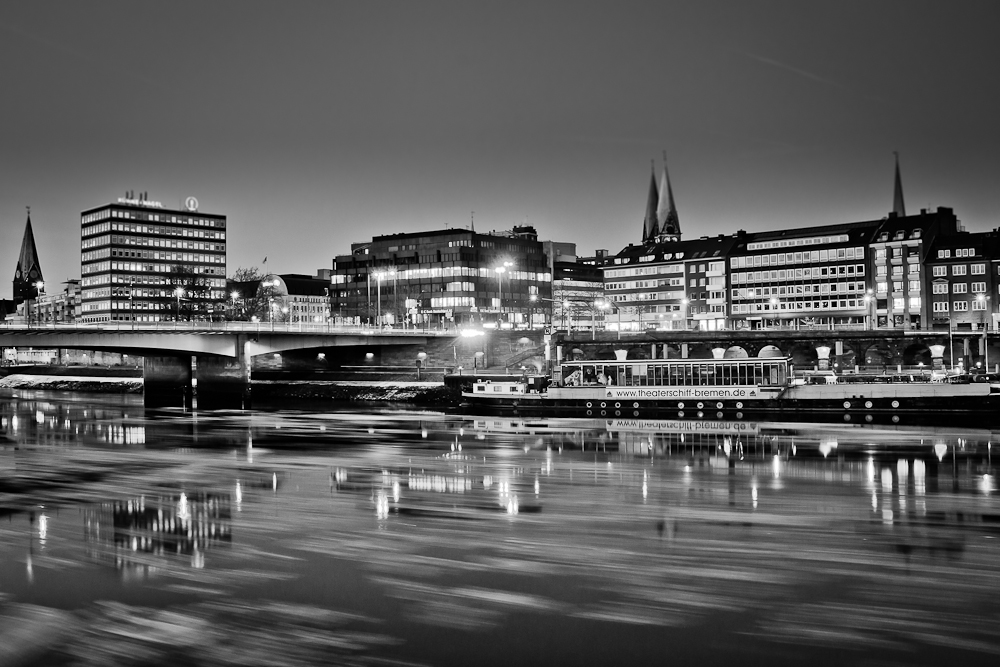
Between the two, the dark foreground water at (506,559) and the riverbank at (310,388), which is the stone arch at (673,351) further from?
the dark foreground water at (506,559)

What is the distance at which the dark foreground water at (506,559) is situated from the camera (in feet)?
61.7

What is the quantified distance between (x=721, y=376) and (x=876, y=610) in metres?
48.8

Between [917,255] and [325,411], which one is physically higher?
[917,255]

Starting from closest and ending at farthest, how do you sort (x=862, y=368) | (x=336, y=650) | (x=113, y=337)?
(x=336, y=650), (x=113, y=337), (x=862, y=368)

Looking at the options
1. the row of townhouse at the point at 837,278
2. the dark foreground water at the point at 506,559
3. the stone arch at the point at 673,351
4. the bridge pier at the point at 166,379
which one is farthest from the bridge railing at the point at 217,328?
the row of townhouse at the point at 837,278

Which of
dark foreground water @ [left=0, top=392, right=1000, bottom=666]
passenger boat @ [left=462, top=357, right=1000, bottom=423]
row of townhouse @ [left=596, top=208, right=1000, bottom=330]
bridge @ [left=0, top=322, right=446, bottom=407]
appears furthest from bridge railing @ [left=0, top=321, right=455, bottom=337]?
row of townhouse @ [left=596, top=208, right=1000, bottom=330]

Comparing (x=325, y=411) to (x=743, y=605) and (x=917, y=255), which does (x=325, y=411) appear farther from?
(x=917, y=255)

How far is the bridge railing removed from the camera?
8225 centimetres

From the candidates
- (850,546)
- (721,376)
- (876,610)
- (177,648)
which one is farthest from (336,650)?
(721,376)

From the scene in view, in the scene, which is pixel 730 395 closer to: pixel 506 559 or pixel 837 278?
pixel 506 559

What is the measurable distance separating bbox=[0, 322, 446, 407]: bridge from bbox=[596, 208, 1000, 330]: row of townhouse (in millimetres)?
82005

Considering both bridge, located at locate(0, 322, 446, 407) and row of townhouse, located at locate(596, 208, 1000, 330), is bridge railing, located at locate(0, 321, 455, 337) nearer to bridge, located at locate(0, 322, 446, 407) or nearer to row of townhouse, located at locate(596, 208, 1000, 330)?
bridge, located at locate(0, 322, 446, 407)

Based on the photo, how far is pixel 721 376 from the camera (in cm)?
6856

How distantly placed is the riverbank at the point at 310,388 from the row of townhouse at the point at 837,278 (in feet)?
241
